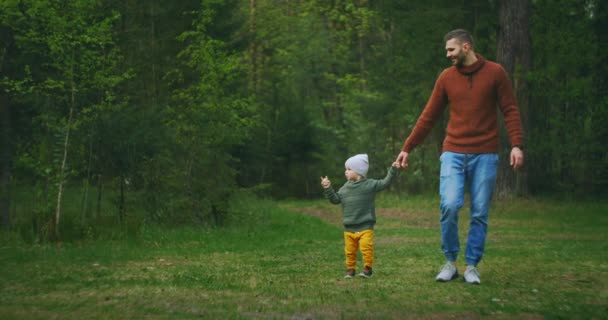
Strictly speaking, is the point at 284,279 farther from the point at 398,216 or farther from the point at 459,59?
the point at 398,216

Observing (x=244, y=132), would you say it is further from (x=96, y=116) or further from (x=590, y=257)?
(x=590, y=257)

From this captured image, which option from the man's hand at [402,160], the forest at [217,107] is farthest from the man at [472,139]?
the forest at [217,107]

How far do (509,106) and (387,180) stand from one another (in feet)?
4.61

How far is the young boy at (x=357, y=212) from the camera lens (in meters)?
9.22

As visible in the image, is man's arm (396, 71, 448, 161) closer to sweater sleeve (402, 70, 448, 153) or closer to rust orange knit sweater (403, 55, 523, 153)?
sweater sleeve (402, 70, 448, 153)

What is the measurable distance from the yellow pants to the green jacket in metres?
0.06

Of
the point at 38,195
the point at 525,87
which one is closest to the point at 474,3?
the point at 525,87

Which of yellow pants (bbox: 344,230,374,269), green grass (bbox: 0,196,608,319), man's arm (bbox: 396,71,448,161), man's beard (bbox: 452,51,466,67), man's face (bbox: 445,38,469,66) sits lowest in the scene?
green grass (bbox: 0,196,608,319)

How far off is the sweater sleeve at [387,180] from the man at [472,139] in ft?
1.89

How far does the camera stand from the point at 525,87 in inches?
1036

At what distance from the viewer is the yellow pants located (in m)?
9.18

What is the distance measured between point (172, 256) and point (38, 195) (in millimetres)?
3550

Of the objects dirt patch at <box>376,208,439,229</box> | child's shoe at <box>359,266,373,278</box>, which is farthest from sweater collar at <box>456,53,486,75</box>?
dirt patch at <box>376,208,439,229</box>

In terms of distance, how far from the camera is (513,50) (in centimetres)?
2517
